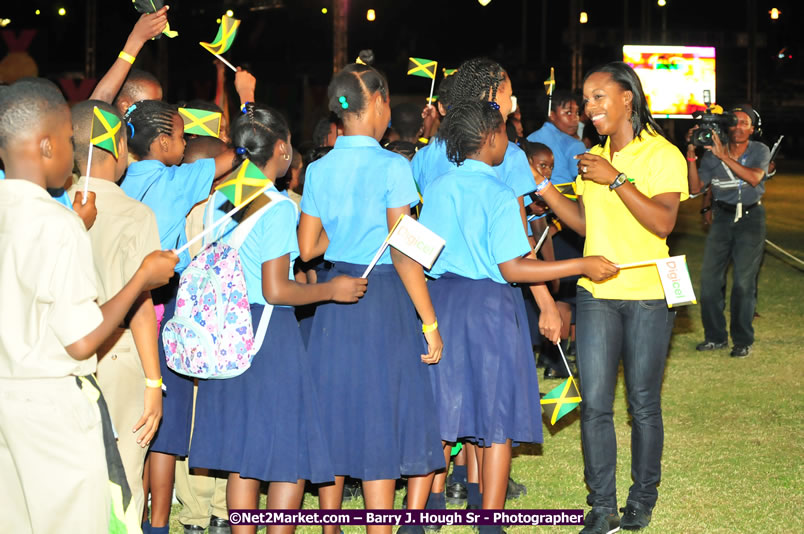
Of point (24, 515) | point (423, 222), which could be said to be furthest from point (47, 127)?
point (423, 222)

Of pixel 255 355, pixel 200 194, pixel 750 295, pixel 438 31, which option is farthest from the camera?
pixel 438 31

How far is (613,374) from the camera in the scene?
4.65 meters

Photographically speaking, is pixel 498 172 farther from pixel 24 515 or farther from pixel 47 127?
pixel 24 515

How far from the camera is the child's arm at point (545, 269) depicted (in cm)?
424

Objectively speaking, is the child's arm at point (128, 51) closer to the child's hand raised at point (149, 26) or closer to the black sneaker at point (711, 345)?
the child's hand raised at point (149, 26)

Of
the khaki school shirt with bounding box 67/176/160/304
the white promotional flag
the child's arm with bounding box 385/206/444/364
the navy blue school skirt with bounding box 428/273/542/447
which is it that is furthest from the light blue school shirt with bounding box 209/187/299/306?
the white promotional flag

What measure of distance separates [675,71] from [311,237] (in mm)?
20510

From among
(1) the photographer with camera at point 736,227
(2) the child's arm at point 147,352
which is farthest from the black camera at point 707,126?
(2) the child's arm at point 147,352

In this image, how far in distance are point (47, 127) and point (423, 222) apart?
1.95 m

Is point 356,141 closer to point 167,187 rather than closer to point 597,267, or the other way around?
point 167,187

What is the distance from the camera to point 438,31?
171 feet

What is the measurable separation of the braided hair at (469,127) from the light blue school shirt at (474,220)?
0.22 feet

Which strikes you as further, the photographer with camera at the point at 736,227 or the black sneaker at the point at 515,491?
the photographer with camera at the point at 736,227

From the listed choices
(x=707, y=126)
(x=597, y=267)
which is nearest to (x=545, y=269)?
(x=597, y=267)
